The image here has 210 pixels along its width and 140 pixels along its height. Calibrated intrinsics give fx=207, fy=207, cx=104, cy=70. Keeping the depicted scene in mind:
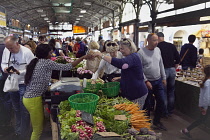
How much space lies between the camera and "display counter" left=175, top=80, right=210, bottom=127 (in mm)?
4609

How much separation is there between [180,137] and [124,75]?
6.43 ft

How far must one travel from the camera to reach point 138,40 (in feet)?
41.0

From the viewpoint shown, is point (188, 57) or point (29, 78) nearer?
point (29, 78)

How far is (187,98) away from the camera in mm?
4918

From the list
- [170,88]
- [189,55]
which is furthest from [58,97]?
[189,55]

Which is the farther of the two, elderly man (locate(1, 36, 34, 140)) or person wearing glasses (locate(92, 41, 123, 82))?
person wearing glasses (locate(92, 41, 123, 82))

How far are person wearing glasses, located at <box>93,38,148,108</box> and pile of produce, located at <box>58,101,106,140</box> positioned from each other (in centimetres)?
90

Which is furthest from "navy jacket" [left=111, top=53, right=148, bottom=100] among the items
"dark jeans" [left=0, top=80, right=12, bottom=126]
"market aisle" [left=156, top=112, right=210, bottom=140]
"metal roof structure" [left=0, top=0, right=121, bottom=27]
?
"metal roof structure" [left=0, top=0, right=121, bottom=27]

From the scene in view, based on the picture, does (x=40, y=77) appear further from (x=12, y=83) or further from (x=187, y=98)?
(x=187, y=98)

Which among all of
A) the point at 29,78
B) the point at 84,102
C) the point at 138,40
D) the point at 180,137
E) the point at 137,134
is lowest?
the point at 180,137

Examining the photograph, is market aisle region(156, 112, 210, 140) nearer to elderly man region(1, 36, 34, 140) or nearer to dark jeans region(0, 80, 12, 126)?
elderly man region(1, 36, 34, 140)

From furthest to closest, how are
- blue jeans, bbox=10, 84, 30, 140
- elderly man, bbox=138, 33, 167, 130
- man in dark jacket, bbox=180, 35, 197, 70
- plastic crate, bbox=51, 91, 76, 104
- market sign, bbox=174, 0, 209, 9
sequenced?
1. market sign, bbox=174, 0, 209, 9
2. man in dark jacket, bbox=180, 35, 197, 70
3. elderly man, bbox=138, 33, 167, 130
4. blue jeans, bbox=10, 84, 30, 140
5. plastic crate, bbox=51, 91, 76, 104

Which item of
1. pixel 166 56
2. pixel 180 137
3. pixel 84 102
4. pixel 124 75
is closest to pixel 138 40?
pixel 166 56

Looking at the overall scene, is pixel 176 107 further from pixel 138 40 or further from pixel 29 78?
pixel 138 40
